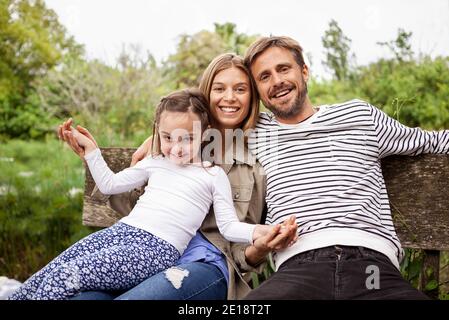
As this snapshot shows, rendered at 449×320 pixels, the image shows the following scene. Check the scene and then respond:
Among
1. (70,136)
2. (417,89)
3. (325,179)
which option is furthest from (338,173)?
(417,89)

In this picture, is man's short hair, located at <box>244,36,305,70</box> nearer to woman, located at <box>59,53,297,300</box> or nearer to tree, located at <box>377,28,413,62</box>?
woman, located at <box>59,53,297,300</box>

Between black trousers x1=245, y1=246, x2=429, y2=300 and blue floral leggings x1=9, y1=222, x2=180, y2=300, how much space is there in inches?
17.2

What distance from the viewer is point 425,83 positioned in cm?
558

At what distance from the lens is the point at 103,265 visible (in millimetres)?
1909

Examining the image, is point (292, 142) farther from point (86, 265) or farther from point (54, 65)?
point (54, 65)

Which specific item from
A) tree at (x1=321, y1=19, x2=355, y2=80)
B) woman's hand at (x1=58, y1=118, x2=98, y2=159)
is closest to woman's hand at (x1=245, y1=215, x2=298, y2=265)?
woman's hand at (x1=58, y1=118, x2=98, y2=159)

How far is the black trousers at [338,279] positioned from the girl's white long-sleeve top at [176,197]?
24cm

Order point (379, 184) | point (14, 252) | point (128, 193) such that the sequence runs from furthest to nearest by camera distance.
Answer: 1. point (14, 252)
2. point (128, 193)
3. point (379, 184)

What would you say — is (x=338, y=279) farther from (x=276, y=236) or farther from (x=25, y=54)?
(x=25, y=54)

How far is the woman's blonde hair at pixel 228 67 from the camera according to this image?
92.3 inches

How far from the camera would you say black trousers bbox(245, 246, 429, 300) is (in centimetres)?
175

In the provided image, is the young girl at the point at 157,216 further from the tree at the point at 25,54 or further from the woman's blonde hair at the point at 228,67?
the tree at the point at 25,54
